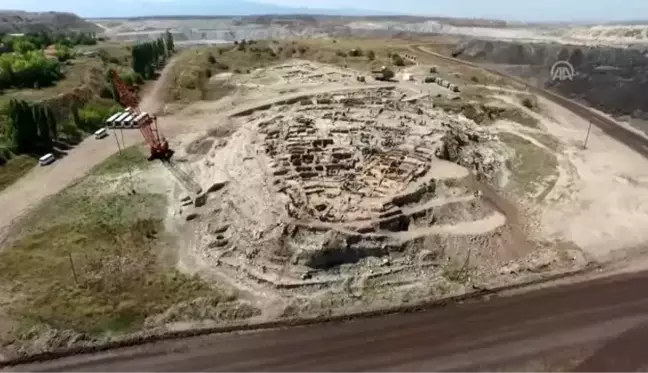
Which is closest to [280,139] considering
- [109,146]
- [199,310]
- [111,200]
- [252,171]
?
[252,171]

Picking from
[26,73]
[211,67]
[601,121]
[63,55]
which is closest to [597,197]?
[601,121]

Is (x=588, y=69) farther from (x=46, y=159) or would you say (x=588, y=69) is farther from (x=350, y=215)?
(x=46, y=159)

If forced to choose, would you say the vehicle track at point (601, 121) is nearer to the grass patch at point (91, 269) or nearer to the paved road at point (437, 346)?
the paved road at point (437, 346)

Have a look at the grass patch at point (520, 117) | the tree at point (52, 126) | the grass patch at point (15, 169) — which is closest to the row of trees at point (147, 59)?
the tree at point (52, 126)

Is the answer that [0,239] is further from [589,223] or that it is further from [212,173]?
[589,223]

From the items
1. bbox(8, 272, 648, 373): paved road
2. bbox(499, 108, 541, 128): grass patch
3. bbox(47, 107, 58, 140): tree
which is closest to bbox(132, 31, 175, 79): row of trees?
bbox(47, 107, 58, 140): tree
